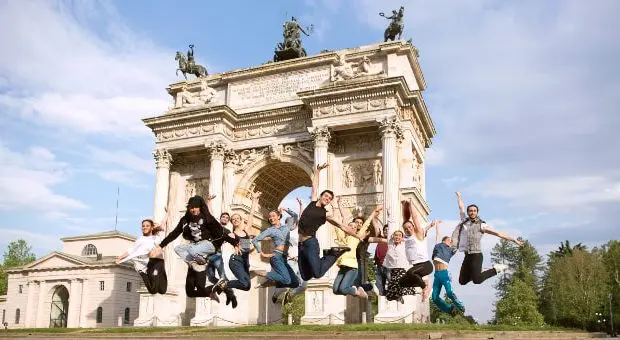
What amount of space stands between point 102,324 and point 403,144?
40607 millimetres

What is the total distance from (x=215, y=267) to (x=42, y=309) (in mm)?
59715

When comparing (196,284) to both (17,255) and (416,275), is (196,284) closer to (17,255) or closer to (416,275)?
(416,275)

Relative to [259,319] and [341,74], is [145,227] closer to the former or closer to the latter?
[341,74]

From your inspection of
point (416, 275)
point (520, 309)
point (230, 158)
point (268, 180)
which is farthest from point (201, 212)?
point (520, 309)

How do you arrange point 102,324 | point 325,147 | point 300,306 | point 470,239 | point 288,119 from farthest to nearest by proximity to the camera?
point 300,306 → point 102,324 → point 288,119 → point 325,147 → point 470,239

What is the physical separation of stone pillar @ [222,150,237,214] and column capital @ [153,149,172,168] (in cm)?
361

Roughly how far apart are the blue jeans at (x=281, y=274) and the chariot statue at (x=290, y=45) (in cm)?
2782

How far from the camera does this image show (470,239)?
12805 mm

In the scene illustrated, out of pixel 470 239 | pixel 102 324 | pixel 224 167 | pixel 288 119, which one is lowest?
pixel 102 324

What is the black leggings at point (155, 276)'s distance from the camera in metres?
13.1

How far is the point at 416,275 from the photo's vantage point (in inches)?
513

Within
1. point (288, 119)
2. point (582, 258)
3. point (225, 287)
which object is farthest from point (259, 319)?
point (582, 258)

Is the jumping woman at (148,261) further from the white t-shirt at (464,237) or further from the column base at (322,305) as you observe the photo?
the column base at (322,305)

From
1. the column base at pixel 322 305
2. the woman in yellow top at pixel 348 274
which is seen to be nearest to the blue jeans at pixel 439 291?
the woman in yellow top at pixel 348 274
